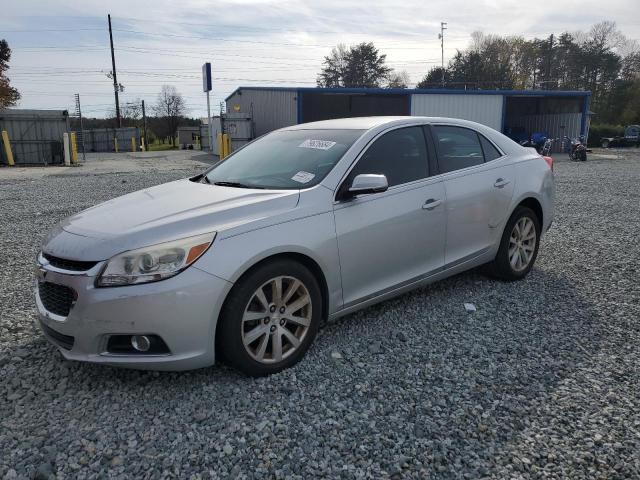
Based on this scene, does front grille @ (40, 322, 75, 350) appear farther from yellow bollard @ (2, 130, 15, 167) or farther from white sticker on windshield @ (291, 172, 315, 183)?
yellow bollard @ (2, 130, 15, 167)

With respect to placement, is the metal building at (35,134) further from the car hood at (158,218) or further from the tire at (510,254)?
the tire at (510,254)

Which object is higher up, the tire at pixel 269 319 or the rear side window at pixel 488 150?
the rear side window at pixel 488 150

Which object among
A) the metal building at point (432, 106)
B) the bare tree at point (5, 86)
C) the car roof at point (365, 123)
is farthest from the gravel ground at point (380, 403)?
the bare tree at point (5, 86)

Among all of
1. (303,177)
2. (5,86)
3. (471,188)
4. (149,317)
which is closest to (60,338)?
(149,317)

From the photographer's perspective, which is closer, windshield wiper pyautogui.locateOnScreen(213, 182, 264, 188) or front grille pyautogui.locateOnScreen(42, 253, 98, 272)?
front grille pyautogui.locateOnScreen(42, 253, 98, 272)

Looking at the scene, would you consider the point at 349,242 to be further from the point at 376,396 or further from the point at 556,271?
the point at 556,271

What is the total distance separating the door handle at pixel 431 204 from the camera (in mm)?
4011

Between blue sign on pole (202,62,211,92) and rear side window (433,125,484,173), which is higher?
blue sign on pole (202,62,211,92)

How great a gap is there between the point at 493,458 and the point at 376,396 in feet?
2.45

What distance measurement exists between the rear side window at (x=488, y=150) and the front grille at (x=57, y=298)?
364cm

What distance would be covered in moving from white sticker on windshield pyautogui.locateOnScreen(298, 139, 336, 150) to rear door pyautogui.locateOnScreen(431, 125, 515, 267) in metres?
0.99

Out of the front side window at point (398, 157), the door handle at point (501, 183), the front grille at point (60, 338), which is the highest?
the front side window at point (398, 157)

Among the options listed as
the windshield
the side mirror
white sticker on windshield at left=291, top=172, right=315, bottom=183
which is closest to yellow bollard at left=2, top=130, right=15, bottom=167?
the windshield

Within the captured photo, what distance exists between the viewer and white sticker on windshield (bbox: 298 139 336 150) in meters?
3.93
